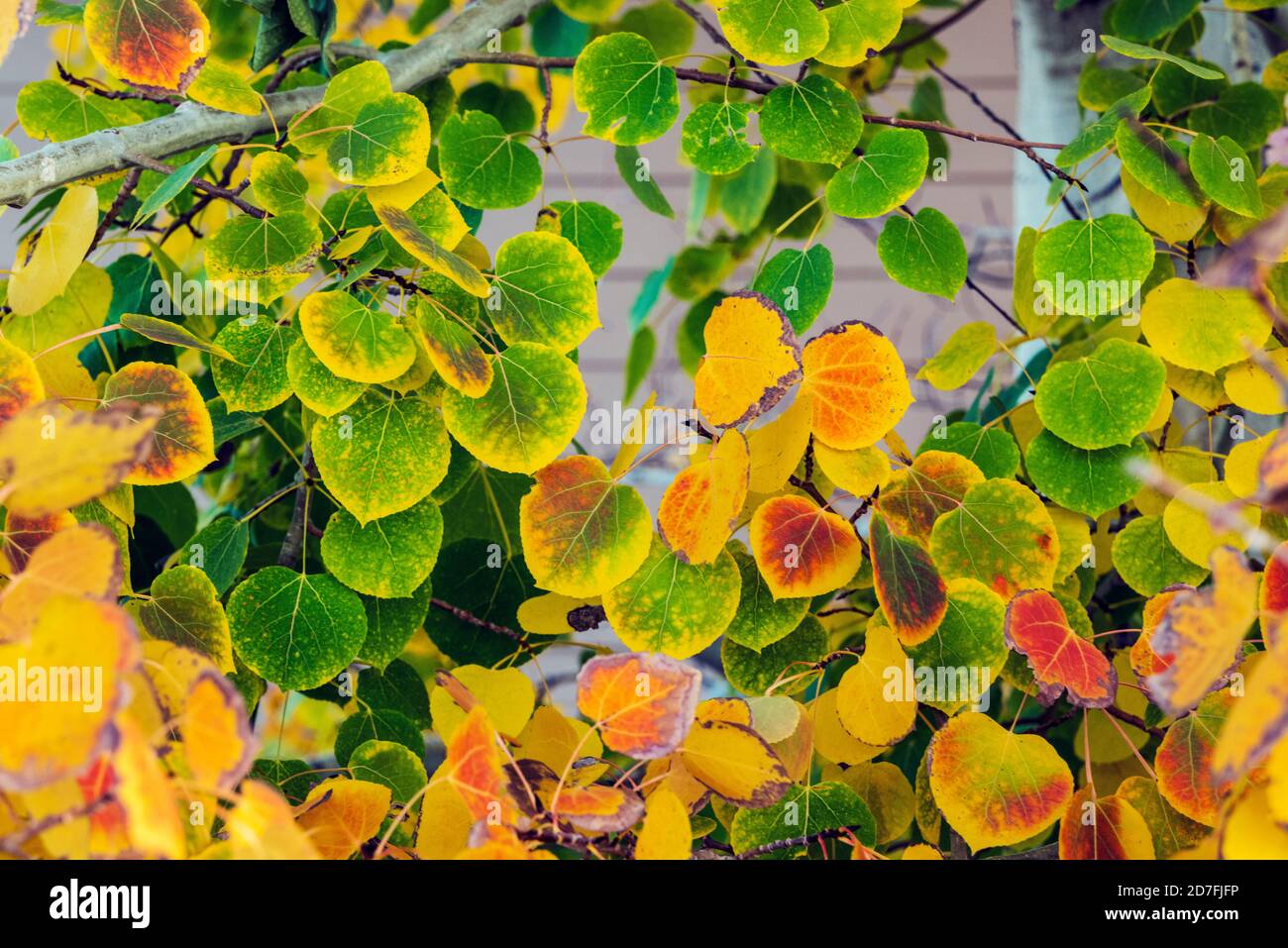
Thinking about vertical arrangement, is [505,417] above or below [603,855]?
above

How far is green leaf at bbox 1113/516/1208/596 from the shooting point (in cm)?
51

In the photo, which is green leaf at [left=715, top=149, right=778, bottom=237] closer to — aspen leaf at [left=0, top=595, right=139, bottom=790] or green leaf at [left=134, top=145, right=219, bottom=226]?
green leaf at [left=134, top=145, right=219, bottom=226]

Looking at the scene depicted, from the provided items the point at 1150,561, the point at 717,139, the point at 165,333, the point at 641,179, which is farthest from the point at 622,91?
the point at 1150,561

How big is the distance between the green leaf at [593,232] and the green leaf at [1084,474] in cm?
26

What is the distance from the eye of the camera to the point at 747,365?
0.44 metres

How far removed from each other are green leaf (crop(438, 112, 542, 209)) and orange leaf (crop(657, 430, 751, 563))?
0.69ft

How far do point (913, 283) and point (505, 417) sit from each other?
0.24 meters

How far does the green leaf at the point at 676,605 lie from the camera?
1.48 ft

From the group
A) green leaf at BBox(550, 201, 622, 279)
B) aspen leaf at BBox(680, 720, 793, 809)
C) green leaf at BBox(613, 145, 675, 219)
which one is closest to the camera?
aspen leaf at BBox(680, 720, 793, 809)

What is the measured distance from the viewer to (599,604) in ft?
1.76

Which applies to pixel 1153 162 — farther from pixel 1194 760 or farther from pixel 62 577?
pixel 62 577

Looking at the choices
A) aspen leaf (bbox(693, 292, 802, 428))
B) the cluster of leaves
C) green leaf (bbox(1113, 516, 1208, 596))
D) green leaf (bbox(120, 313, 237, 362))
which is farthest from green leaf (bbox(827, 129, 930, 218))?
green leaf (bbox(120, 313, 237, 362))
